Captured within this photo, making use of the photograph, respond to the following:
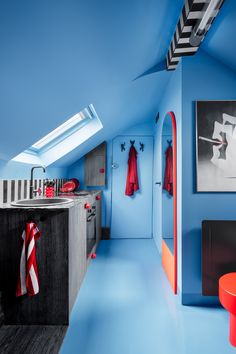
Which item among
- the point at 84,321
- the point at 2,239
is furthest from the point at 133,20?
Answer: the point at 84,321


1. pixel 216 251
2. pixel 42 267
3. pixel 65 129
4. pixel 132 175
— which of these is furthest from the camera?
pixel 132 175

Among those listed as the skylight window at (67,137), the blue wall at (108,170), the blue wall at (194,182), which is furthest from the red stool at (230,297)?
the blue wall at (108,170)

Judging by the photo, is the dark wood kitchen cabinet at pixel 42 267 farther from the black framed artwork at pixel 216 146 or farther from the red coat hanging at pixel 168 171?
the red coat hanging at pixel 168 171

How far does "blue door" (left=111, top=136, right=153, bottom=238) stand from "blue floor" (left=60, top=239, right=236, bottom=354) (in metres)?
1.43

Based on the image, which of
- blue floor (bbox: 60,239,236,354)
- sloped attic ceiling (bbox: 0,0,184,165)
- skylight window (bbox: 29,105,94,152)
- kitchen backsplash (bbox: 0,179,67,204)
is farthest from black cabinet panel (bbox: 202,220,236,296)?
skylight window (bbox: 29,105,94,152)

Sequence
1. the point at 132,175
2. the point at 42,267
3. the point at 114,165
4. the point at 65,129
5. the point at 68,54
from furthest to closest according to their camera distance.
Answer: the point at 114,165
the point at 132,175
the point at 65,129
the point at 42,267
the point at 68,54

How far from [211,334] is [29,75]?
2150 mm

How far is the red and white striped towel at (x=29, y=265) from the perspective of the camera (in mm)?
1537

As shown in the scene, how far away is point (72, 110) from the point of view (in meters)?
2.04

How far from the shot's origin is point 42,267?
Answer: 166cm

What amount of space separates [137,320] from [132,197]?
8.10 feet

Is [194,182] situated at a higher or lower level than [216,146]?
lower

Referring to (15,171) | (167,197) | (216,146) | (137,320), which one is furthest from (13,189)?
(216,146)

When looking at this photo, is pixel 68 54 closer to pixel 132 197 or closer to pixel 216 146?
pixel 216 146
